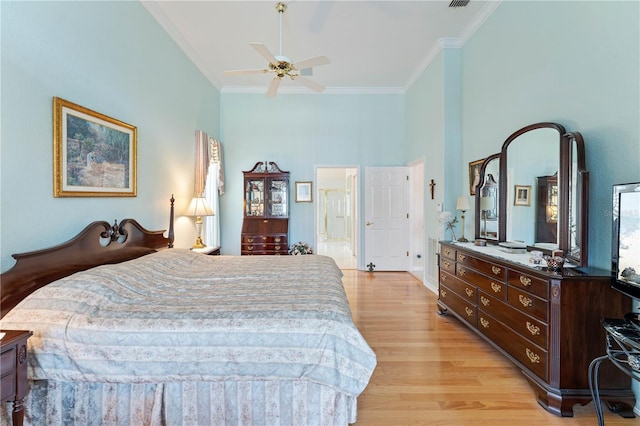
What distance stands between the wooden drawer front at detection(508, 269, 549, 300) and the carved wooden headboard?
9.99 feet

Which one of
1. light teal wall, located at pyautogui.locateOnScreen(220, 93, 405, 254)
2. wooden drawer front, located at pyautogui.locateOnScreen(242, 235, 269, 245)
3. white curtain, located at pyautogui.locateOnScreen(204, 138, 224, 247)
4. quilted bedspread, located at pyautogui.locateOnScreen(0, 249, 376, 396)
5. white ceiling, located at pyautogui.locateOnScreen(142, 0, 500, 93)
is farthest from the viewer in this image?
light teal wall, located at pyautogui.locateOnScreen(220, 93, 405, 254)

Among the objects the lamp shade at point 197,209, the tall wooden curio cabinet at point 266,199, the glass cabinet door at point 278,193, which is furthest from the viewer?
the glass cabinet door at point 278,193

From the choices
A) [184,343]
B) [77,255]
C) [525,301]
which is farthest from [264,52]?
[525,301]

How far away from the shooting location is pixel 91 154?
7.34ft

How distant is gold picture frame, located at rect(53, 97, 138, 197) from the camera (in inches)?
77.3

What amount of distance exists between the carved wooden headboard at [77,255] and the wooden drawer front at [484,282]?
10.00 feet

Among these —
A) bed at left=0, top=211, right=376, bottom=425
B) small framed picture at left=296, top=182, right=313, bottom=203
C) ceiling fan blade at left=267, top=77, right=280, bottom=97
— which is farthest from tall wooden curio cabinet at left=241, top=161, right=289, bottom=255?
bed at left=0, top=211, right=376, bottom=425

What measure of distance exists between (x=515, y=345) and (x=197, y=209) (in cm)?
360

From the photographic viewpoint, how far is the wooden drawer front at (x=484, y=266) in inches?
90.2

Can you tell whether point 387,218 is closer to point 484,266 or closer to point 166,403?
point 484,266

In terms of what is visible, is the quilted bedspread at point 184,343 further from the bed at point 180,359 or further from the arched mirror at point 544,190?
the arched mirror at point 544,190

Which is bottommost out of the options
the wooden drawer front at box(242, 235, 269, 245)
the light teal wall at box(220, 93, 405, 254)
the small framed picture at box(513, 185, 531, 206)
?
the wooden drawer front at box(242, 235, 269, 245)

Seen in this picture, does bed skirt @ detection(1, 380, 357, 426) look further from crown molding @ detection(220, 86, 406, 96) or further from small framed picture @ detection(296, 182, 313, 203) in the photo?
crown molding @ detection(220, 86, 406, 96)

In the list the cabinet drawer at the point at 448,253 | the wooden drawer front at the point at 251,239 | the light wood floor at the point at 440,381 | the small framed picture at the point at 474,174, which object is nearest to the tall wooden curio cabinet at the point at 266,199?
the wooden drawer front at the point at 251,239
